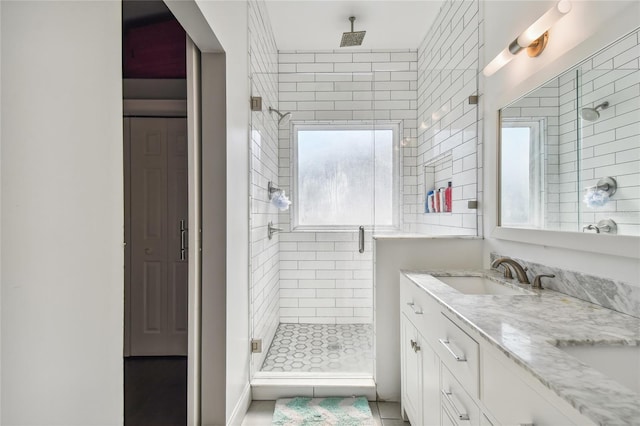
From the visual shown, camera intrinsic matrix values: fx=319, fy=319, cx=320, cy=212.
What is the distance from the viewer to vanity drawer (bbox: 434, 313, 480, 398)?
100cm

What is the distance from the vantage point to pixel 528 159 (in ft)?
5.09

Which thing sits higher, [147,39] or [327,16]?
[327,16]

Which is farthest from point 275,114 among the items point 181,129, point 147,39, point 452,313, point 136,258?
point 452,313

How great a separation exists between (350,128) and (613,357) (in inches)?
86.1

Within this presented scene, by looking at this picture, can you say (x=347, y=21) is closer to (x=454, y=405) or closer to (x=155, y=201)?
(x=155, y=201)

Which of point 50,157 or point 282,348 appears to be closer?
point 50,157

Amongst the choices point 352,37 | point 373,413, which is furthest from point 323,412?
point 352,37

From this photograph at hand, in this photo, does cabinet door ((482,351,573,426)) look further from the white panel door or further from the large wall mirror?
the white panel door

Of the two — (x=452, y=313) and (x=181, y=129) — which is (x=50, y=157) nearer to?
(x=452, y=313)

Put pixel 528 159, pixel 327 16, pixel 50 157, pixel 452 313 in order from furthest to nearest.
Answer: pixel 327 16, pixel 528 159, pixel 452 313, pixel 50 157

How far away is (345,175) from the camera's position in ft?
8.54

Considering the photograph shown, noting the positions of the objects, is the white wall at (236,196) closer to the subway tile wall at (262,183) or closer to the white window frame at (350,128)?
the subway tile wall at (262,183)

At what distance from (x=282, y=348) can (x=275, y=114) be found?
6.27 ft

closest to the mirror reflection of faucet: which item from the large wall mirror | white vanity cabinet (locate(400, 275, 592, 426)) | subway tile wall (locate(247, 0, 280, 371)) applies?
the large wall mirror
